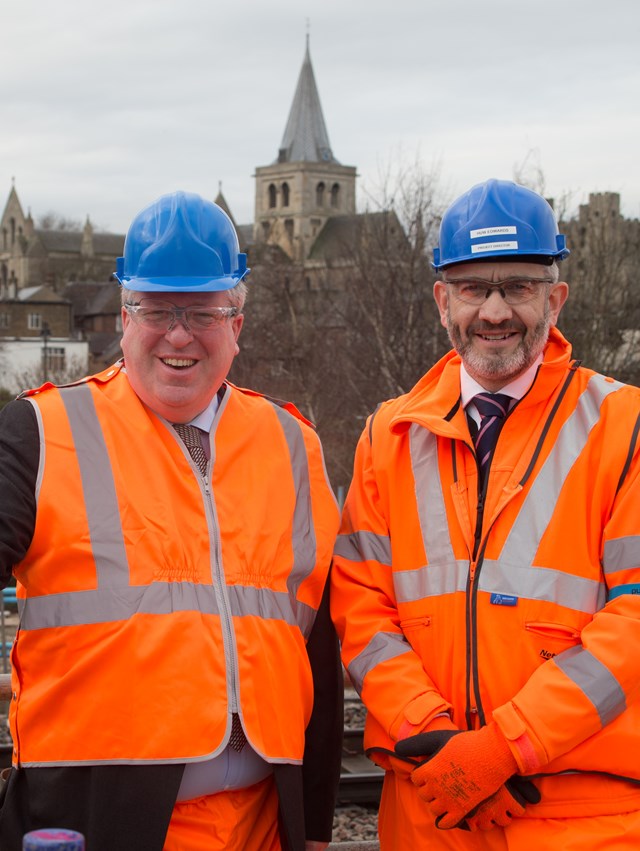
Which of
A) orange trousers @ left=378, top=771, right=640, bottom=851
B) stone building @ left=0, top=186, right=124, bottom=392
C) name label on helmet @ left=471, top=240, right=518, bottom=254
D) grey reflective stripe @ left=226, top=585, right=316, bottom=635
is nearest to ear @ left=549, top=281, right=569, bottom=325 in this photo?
name label on helmet @ left=471, top=240, right=518, bottom=254

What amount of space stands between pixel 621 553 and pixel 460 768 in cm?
78

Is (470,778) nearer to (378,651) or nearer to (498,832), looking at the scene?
(498,832)

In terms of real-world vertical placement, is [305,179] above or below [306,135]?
below

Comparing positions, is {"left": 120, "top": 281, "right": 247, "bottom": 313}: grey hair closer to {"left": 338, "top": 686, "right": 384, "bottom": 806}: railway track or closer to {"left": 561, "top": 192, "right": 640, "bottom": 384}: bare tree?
{"left": 338, "top": 686, "right": 384, "bottom": 806}: railway track

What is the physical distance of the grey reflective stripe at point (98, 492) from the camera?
10.8ft

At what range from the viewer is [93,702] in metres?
Answer: 3.22

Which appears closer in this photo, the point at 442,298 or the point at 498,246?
the point at 498,246

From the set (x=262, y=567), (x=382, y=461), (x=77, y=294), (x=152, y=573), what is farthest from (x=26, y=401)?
(x=77, y=294)

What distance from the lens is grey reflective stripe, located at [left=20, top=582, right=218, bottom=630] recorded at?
325 cm

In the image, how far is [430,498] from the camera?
3684 mm

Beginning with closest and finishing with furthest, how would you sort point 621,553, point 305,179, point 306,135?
point 621,553 < point 306,135 < point 305,179

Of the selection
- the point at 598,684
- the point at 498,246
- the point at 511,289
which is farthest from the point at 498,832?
the point at 498,246

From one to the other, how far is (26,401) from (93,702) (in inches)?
35.6

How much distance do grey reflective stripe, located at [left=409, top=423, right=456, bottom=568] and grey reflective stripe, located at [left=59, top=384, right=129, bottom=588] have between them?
0.97m
